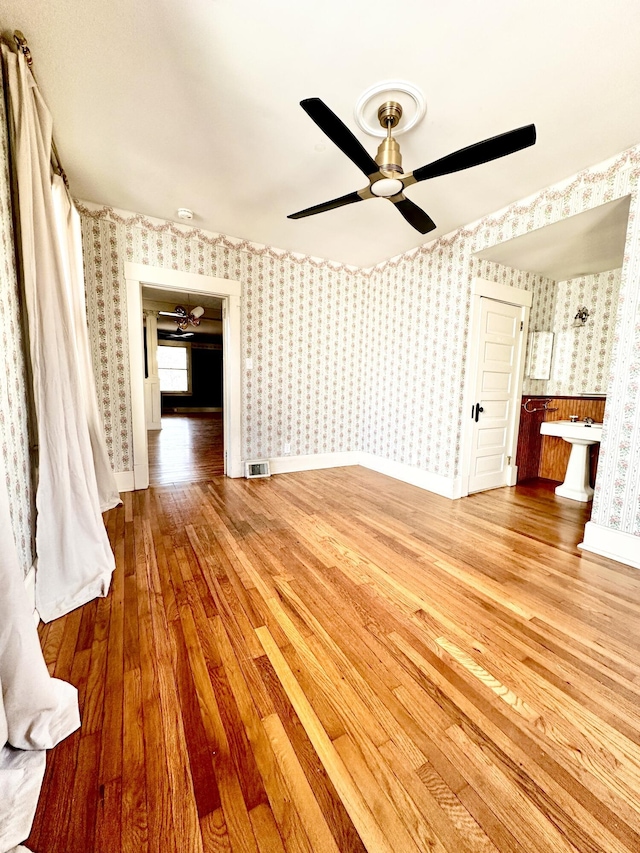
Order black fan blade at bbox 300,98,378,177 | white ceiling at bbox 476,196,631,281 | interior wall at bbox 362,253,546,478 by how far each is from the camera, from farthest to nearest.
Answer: interior wall at bbox 362,253,546,478 < white ceiling at bbox 476,196,631,281 < black fan blade at bbox 300,98,378,177

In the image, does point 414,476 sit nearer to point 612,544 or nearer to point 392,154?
point 612,544

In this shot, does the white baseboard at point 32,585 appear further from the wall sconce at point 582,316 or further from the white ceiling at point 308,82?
the wall sconce at point 582,316

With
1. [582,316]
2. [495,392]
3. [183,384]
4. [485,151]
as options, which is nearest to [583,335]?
[582,316]

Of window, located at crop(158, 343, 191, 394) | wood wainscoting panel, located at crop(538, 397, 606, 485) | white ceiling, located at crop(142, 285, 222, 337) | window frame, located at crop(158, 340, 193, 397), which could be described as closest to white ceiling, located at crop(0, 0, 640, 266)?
wood wainscoting panel, located at crop(538, 397, 606, 485)

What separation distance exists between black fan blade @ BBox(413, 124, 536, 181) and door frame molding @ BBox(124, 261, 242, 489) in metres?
2.40

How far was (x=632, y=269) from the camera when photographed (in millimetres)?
2158

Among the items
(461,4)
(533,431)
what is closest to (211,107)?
(461,4)

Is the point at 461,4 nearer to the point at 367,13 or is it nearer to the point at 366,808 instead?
the point at 367,13

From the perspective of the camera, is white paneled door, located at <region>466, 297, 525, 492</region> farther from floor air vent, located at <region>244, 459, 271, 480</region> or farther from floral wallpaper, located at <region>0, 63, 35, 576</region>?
floral wallpaper, located at <region>0, 63, 35, 576</region>

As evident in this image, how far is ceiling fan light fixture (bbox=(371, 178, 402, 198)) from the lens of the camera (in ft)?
5.92

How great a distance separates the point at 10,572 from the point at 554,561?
2786mm

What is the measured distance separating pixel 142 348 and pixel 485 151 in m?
3.11

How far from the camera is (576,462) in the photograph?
3.52 metres

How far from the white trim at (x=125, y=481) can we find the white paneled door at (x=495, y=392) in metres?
3.46
